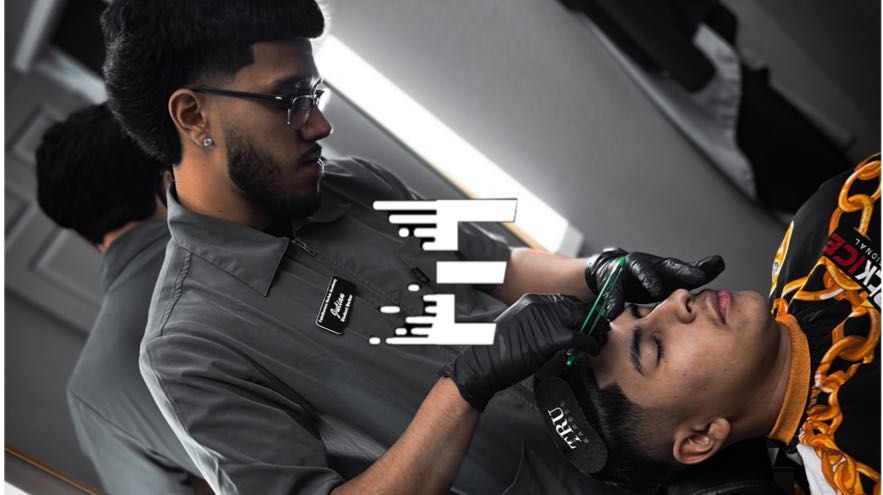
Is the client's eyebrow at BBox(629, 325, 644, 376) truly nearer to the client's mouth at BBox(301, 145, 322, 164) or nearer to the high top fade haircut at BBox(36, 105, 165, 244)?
the client's mouth at BBox(301, 145, 322, 164)

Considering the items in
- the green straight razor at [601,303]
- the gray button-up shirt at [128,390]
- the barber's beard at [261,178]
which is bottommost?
the gray button-up shirt at [128,390]

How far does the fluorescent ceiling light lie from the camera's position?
1030 mm

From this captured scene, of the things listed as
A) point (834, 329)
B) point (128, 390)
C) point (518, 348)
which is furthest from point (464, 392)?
point (128, 390)

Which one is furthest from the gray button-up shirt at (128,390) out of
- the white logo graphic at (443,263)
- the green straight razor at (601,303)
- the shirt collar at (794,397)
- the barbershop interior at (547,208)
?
the shirt collar at (794,397)

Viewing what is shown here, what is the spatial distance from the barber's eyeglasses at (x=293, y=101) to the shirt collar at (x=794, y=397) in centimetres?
62

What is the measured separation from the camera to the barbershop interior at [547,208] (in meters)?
0.95

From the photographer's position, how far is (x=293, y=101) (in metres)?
0.96

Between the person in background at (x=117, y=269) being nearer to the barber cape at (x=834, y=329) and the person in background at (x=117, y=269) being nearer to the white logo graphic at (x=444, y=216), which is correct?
the white logo graphic at (x=444, y=216)

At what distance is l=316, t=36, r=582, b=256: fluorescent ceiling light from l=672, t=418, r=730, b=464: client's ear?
27 centimetres

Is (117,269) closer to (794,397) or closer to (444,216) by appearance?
(444,216)

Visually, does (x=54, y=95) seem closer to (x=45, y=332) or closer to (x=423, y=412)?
(x=45, y=332)

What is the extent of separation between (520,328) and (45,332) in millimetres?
954

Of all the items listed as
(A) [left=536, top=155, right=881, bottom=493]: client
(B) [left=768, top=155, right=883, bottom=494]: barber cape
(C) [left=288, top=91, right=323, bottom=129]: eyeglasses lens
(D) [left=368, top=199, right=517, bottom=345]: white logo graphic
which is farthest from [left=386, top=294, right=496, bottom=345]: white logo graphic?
(B) [left=768, top=155, right=883, bottom=494]: barber cape

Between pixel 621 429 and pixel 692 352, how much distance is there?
12 cm
